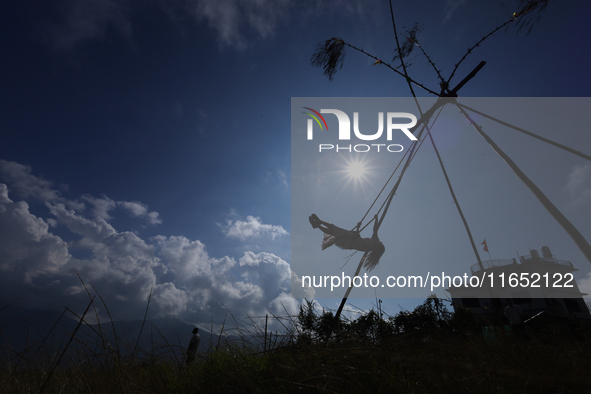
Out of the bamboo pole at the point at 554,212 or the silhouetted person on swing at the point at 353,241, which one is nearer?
the bamboo pole at the point at 554,212

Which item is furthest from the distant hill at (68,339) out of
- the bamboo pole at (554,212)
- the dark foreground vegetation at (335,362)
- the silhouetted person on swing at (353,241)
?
the bamboo pole at (554,212)

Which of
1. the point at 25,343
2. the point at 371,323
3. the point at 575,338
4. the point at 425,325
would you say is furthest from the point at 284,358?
the point at 575,338

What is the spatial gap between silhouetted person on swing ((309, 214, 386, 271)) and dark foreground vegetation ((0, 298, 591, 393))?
1.99m

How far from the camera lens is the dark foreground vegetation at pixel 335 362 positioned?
79.1 inches

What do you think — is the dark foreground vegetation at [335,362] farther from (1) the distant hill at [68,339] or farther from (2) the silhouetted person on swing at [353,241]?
(2) the silhouetted person on swing at [353,241]

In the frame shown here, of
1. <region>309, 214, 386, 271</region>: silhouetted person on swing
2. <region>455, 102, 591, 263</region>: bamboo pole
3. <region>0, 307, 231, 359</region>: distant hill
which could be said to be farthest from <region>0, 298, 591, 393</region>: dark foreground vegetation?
<region>309, 214, 386, 271</region>: silhouetted person on swing

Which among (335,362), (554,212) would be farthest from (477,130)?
(335,362)

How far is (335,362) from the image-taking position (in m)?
2.43

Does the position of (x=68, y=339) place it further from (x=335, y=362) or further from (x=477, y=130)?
(x=477, y=130)

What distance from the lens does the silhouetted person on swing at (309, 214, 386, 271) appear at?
5512 millimetres

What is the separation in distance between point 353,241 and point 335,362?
11.2 ft

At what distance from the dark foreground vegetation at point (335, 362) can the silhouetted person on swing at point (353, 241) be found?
78.5 inches

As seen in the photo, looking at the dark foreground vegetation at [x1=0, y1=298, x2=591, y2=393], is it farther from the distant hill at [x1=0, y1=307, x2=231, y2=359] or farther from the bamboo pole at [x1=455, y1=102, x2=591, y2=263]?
the bamboo pole at [x1=455, y1=102, x2=591, y2=263]

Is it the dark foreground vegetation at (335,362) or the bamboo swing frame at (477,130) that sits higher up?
the bamboo swing frame at (477,130)
